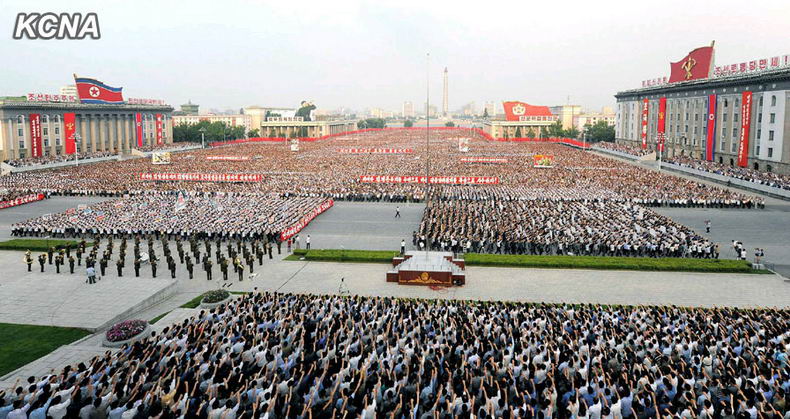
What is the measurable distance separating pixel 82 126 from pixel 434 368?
95.1 meters

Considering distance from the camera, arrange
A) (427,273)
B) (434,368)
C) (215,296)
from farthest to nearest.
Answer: (427,273) < (215,296) < (434,368)

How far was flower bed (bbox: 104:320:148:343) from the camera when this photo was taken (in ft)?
53.6

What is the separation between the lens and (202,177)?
5794 cm

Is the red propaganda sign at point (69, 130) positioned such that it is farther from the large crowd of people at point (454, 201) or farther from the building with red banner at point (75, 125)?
the large crowd of people at point (454, 201)

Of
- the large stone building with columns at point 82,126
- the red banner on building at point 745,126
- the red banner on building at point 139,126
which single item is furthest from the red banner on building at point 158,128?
the red banner on building at point 745,126

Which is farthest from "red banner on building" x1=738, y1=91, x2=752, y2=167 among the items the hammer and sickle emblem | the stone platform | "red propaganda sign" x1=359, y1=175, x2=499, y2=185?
the stone platform

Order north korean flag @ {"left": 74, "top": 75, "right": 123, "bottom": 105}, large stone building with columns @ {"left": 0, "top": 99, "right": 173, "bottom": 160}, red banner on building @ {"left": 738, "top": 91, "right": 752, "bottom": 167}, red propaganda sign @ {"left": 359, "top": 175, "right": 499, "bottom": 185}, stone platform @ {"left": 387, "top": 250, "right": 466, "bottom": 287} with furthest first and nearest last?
north korean flag @ {"left": 74, "top": 75, "right": 123, "bottom": 105}
large stone building with columns @ {"left": 0, "top": 99, "right": 173, "bottom": 160}
red banner on building @ {"left": 738, "top": 91, "right": 752, "bottom": 167}
red propaganda sign @ {"left": 359, "top": 175, "right": 499, "bottom": 185}
stone platform @ {"left": 387, "top": 250, "right": 466, "bottom": 287}

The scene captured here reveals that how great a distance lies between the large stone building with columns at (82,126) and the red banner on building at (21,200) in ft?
94.2

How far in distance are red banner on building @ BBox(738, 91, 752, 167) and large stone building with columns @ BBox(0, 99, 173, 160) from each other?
7973cm

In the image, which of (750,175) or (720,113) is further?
(720,113)

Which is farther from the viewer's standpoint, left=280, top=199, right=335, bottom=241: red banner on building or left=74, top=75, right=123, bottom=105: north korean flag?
left=74, top=75, right=123, bottom=105: north korean flag

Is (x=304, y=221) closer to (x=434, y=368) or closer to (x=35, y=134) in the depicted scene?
(x=434, y=368)

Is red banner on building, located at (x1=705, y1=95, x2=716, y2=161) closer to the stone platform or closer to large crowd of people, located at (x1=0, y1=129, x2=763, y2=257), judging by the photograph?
large crowd of people, located at (x1=0, y1=129, x2=763, y2=257)

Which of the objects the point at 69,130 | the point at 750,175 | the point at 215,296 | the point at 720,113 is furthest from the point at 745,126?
the point at 69,130
